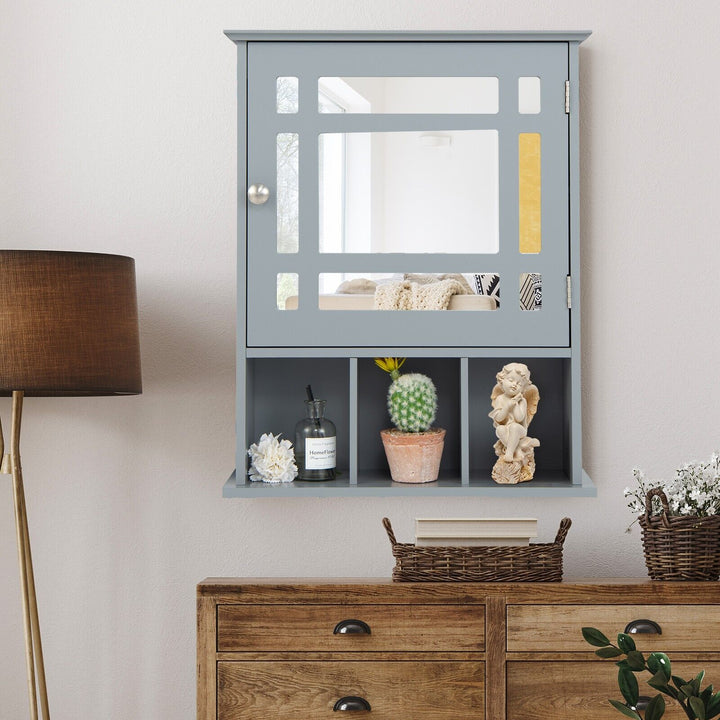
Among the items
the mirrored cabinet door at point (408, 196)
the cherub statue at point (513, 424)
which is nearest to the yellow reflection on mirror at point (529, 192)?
the mirrored cabinet door at point (408, 196)

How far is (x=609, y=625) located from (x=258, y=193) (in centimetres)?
108

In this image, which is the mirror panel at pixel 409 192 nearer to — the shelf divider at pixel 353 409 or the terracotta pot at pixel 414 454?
the shelf divider at pixel 353 409

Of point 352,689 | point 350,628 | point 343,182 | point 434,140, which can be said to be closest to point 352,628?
point 350,628

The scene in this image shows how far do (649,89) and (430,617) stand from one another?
4.10ft

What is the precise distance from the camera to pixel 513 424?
1627mm

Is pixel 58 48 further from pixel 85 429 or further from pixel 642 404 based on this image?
pixel 642 404

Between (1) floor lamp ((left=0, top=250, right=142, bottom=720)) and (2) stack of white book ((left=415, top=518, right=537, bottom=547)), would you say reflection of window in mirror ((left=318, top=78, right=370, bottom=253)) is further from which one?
(2) stack of white book ((left=415, top=518, right=537, bottom=547))

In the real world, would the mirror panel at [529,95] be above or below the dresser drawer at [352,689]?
above

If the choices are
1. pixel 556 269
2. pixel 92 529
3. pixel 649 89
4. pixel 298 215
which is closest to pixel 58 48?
pixel 298 215

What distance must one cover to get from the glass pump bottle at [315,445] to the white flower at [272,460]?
3 cm

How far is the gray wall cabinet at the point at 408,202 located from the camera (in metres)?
1.62

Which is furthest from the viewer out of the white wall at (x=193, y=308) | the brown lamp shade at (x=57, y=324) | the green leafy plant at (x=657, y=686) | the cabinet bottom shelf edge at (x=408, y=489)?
the white wall at (x=193, y=308)

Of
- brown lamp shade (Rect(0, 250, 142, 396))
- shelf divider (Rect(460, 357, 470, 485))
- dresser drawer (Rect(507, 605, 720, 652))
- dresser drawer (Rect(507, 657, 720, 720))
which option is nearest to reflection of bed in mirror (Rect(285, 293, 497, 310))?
shelf divider (Rect(460, 357, 470, 485))

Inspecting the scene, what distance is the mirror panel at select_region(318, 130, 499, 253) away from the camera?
162cm
